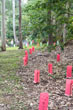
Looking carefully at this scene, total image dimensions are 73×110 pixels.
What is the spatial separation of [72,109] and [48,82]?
234cm

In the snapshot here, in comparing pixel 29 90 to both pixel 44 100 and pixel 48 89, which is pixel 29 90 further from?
pixel 44 100

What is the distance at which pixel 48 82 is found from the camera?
6648 mm

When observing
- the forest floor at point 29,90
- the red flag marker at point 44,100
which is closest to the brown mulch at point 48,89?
the forest floor at point 29,90

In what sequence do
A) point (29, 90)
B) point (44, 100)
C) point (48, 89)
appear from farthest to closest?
point (48, 89) → point (29, 90) → point (44, 100)

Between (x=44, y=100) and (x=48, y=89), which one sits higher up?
(x=44, y=100)

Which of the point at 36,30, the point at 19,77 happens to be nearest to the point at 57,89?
the point at 19,77

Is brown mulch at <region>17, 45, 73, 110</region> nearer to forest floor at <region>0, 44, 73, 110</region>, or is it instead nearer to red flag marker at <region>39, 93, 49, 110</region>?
forest floor at <region>0, 44, 73, 110</region>

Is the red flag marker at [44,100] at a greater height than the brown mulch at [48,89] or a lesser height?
greater

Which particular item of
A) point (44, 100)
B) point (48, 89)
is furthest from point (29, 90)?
point (44, 100)

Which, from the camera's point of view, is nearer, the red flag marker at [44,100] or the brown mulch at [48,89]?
the red flag marker at [44,100]

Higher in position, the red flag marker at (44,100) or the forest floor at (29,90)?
the red flag marker at (44,100)

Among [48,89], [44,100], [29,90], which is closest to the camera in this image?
[44,100]

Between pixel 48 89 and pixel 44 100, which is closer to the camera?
pixel 44 100

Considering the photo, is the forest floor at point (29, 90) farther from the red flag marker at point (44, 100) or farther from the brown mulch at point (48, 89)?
the red flag marker at point (44, 100)
